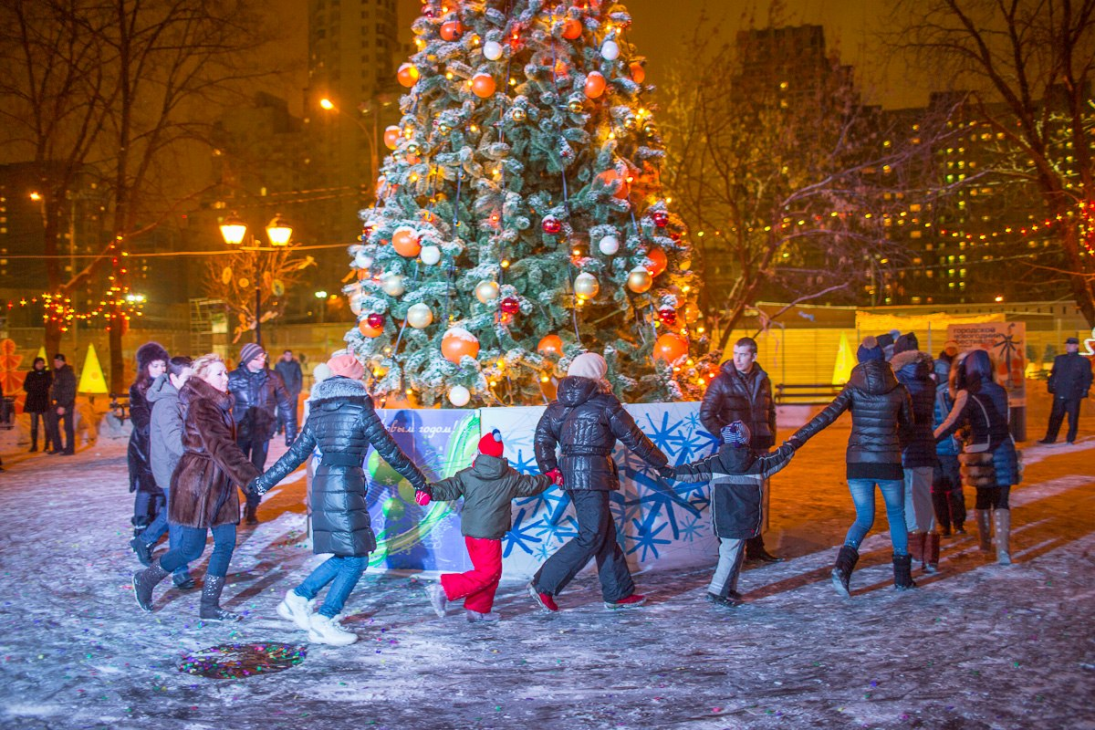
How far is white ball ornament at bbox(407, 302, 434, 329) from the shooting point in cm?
826

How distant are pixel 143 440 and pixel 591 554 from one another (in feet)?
14.6

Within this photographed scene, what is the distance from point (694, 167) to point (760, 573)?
15401mm

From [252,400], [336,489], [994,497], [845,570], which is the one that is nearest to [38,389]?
[252,400]

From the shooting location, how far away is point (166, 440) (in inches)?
260

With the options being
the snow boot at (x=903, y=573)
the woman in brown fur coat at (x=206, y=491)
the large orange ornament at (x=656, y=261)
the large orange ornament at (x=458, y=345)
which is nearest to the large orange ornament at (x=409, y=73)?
the large orange ornament at (x=458, y=345)

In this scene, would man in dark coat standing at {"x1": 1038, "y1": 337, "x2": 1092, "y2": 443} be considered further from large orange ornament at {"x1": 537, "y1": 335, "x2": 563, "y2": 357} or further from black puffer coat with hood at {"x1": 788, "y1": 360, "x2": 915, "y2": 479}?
large orange ornament at {"x1": 537, "y1": 335, "x2": 563, "y2": 357}

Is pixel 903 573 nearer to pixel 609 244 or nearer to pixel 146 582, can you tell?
pixel 609 244

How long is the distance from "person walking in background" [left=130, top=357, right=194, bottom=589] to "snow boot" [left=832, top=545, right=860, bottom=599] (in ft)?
14.7

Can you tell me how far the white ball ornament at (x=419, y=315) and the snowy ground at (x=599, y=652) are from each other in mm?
2222

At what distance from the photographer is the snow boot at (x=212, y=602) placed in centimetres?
600

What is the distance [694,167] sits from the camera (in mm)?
21266

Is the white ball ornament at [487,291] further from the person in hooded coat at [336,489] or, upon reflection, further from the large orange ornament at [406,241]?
the person in hooded coat at [336,489]

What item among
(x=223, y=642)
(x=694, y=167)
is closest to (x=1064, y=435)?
(x=694, y=167)

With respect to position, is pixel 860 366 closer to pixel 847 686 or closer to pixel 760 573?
pixel 760 573
